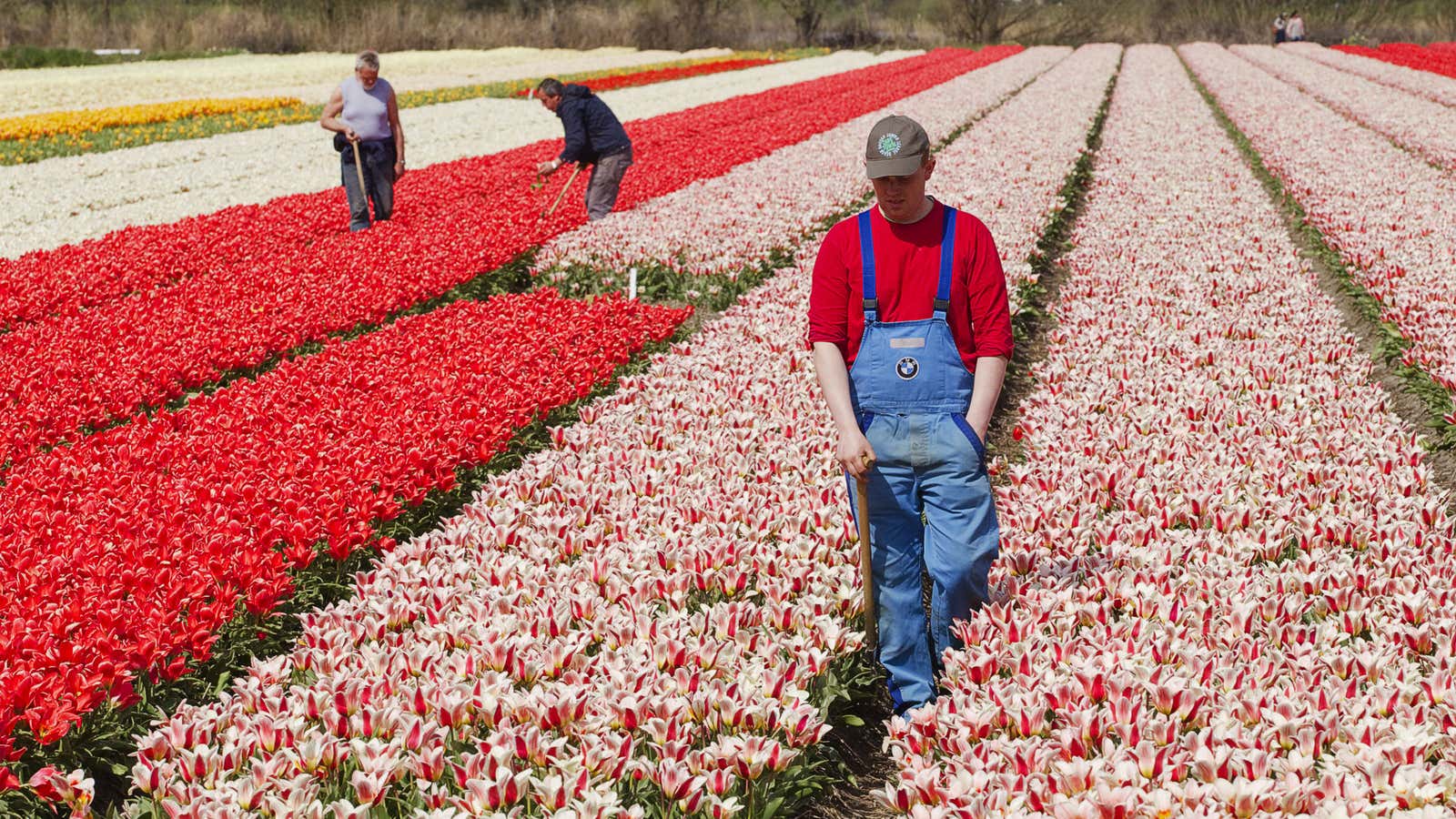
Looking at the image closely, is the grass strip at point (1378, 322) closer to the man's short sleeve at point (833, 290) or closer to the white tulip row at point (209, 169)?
the man's short sleeve at point (833, 290)

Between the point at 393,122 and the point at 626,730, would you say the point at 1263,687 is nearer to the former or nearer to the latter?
the point at 626,730

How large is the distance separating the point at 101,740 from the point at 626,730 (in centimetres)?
205

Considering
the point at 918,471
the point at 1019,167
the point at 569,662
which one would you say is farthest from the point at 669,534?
the point at 1019,167

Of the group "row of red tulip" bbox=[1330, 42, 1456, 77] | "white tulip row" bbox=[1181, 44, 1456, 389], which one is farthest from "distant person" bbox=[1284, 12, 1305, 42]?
"white tulip row" bbox=[1181, 44, 1456, 389]

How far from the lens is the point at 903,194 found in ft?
12.6

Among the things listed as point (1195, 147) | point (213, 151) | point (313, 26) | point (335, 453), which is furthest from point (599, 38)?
point (335, 453)

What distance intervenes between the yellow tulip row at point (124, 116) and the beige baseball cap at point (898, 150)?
106 ft

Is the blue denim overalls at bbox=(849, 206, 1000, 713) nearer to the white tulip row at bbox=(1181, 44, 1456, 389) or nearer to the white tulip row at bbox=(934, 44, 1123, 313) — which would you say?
the white tulip row at bbox=(1181, 44, 1456, 389)

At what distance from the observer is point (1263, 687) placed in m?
3.83

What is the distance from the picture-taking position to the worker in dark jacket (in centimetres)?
1382

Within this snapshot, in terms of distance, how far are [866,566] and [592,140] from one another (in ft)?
36.9

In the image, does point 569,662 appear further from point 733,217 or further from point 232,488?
point 733,217

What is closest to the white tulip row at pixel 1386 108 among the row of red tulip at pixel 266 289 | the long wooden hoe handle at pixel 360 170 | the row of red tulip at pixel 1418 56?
the row of red tulip at pixel 1418 56

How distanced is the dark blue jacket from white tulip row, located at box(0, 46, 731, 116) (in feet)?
95.3
